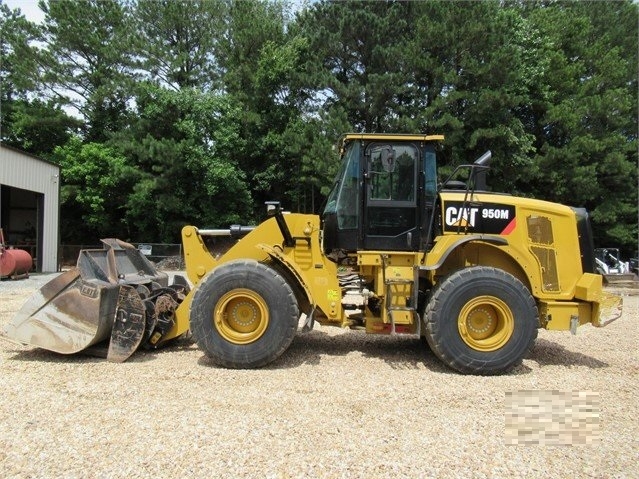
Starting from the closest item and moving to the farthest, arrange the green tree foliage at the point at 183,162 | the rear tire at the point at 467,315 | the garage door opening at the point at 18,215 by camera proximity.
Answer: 1. the rear tire at the point at 467,315
2. the garage door opening at the point at 18,215
3. the green tree foliage at the point at 183,162

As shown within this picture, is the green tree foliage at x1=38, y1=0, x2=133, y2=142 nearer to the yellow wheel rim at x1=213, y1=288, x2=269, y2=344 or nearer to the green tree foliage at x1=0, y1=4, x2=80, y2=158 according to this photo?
the green tree foliage at x1=0, y1=4, x2=80, y2=158

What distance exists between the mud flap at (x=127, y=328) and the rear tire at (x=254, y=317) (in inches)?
25.0

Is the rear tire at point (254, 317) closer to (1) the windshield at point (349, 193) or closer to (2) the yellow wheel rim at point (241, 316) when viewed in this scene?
(2) the yellow wheel rim at point (241, 316)

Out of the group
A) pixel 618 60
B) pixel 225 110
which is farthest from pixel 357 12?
pixel 618 60

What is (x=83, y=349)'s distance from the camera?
5.63m

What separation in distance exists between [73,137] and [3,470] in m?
31.6

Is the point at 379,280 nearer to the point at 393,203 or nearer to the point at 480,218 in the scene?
the point at 393,203

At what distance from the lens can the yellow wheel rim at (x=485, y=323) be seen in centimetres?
555

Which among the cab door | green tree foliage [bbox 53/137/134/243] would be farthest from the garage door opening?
the cab door

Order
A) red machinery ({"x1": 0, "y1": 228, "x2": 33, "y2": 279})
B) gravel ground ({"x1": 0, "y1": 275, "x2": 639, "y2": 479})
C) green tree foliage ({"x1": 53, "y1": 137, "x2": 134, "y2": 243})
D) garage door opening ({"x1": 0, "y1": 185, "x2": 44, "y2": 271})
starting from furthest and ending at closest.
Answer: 1. green tree foliage ({"x1": 53, "y1": 137, "x2": 134, "y2": 243})
2. garage door opening ({"x1": 0, "y1": 185, "x2": 44, "y2": 271})
3. red machinery ({"x1": 0, "y1": 228, "x2": 33, "y2": 279})
4. gravel ground ({"x1": 0, "y1": 275, "x2": 639, "y2": 479})

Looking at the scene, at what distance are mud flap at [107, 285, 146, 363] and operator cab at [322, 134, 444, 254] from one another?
2.42 metres

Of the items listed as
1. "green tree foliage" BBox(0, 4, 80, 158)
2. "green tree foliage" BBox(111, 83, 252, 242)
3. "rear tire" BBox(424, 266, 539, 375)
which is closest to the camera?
"rear tire" BBox(424, 266, 539, 375)

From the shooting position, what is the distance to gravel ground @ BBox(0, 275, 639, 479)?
11.0 ft

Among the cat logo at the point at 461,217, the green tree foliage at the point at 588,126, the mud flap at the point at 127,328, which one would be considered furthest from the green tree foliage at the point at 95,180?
the cat logo at the point at 461,217
